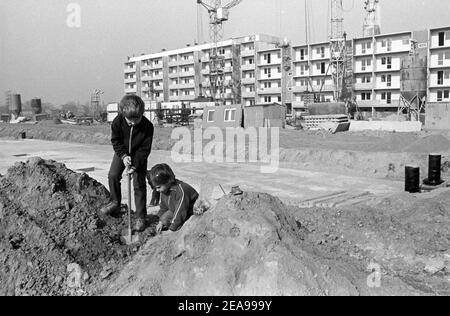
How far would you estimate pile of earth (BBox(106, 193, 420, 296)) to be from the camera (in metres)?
3.80

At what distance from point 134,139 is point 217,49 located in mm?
73104

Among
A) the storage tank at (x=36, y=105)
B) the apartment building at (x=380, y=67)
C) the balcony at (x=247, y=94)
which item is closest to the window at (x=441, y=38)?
the apartment building at (x=380, y=67)

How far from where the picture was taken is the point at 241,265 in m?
3.95

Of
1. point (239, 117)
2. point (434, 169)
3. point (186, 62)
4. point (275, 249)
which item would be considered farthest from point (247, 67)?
point (275, 249)

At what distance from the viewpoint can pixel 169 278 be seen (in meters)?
4.01

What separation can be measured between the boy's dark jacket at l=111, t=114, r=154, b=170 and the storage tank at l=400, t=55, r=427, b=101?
3869 centimetres

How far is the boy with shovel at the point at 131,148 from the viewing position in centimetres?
527

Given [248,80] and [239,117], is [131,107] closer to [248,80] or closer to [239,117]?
[239,117]

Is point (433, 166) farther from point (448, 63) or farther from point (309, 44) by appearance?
point (309, 44)

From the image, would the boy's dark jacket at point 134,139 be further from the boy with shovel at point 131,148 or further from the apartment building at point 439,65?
the apartment building at point 439,65

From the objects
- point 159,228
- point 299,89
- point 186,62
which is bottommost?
point 159,228

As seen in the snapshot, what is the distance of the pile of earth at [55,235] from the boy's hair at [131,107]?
134 centimetres

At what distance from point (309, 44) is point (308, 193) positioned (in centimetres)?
5185
